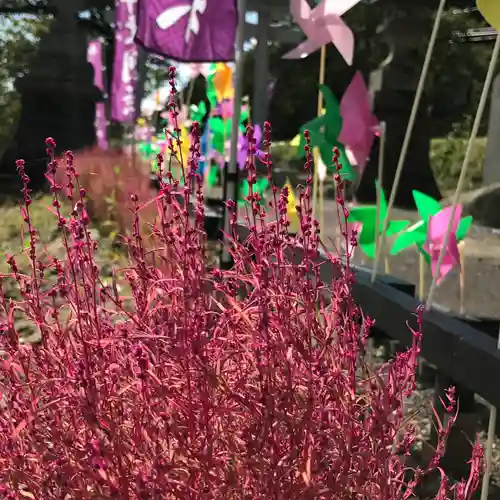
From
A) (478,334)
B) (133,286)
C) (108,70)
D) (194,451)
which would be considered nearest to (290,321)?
(194,451)

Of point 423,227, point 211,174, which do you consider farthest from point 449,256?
point 211,174

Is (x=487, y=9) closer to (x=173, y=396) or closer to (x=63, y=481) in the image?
(x=173, y=396)

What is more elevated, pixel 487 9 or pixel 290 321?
pixel 487 9

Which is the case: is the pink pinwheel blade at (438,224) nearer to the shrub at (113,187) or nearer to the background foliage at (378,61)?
the shrub at (113,187)

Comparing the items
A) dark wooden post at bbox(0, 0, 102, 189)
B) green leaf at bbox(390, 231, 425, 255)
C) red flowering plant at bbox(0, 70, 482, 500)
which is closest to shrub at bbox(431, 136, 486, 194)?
dark wooden post at bbox(0, 0, 102, 189)

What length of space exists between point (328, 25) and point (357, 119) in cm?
38

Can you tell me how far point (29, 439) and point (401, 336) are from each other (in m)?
1.19

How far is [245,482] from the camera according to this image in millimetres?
1070

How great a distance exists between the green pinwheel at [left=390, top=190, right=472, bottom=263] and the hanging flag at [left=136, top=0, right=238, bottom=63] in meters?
2.05

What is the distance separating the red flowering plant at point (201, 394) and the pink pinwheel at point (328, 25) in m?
1.58

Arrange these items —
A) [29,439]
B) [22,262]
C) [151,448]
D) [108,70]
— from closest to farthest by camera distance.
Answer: [151,448], [29,439], [22,262], [108,70]

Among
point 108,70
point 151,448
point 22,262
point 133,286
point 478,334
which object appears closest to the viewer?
point 151,448

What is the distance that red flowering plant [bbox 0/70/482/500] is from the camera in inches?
39.2

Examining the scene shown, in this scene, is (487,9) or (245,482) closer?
(245,482)
